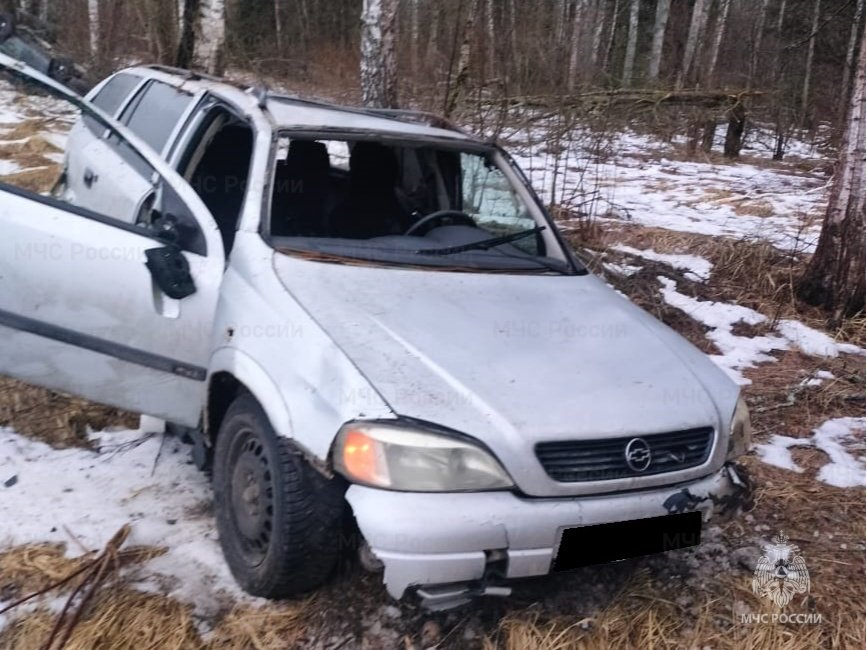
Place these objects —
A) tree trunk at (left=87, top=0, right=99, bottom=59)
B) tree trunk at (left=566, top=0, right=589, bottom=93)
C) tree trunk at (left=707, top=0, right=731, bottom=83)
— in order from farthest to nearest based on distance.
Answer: tree trunk at (left=707, top=0, right=731, bottom=83) < tree trunk at (left=87, top=0, right=99, bottom=59) < tree trunk at (left=566, top=0, right=589, bottom=93)

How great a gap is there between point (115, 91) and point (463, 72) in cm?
344

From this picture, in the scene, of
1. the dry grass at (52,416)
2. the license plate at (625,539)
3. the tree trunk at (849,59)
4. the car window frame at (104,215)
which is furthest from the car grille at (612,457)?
the tree trunk at (849,59)

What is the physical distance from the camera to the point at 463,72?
24.3 feet

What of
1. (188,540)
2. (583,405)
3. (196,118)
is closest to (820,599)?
(583,405)

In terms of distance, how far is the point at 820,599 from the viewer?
2836mm

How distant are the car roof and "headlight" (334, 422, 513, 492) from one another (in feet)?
5.15

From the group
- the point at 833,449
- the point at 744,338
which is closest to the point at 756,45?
the point at 744,338

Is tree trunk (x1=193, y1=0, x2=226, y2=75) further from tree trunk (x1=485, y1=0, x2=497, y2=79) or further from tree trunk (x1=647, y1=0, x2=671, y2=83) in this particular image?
tree trunk (x1=647, y1=0, x2=671, y2=83)

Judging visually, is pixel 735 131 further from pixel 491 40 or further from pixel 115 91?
pixel 115 91

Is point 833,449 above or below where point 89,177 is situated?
below

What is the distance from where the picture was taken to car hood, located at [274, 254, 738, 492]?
7.36 feet

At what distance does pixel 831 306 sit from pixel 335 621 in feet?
14.3

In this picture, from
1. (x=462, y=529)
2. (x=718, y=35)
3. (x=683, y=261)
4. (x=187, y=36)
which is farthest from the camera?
(x=718, y=35)

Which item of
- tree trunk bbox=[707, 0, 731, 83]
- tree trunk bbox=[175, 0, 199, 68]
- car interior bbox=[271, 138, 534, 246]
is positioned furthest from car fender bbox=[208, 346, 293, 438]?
tree trunk bbox=[707, 0, 731, 83]
